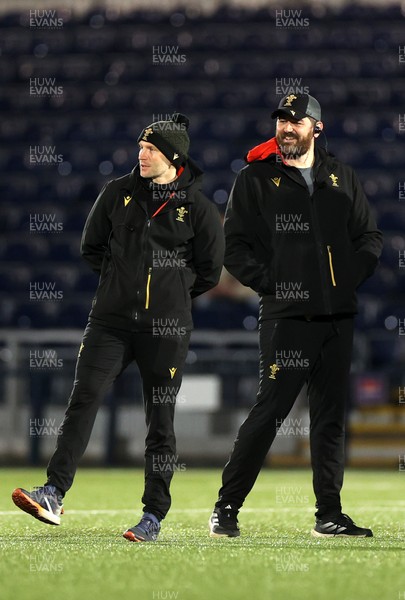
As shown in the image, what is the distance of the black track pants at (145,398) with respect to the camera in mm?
5262

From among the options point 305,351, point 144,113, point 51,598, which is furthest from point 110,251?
point 144,113

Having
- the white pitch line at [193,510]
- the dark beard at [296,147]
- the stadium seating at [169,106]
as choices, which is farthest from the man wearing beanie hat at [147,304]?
the stadium seating at [169,106]

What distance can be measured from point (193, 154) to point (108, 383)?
37.9ft

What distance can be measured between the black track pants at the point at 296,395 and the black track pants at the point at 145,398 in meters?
0.31

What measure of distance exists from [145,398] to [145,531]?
56cm

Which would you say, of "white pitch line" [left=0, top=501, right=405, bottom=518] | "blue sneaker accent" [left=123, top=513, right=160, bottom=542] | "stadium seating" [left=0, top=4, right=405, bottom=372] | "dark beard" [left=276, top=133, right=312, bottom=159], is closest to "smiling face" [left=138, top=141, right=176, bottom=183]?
"dark beard" [left=276, top=133, right=312, bottom=159]

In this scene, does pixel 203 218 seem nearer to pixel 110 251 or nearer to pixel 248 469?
pixel 110 251

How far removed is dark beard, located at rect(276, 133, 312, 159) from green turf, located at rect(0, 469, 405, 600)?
1.66 metres

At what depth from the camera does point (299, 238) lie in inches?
213

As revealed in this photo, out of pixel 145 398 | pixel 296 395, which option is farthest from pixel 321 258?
pixel 145 398

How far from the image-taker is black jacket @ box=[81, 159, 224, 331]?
5.30 meters

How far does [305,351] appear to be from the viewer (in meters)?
5.39

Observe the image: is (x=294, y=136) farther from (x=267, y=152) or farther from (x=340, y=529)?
(x=340, y=529)

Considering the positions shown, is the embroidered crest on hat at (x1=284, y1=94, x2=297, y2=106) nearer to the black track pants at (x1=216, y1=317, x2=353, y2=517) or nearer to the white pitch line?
the black track pants at (x1=216, y1=317, x2=353, y2=517)
